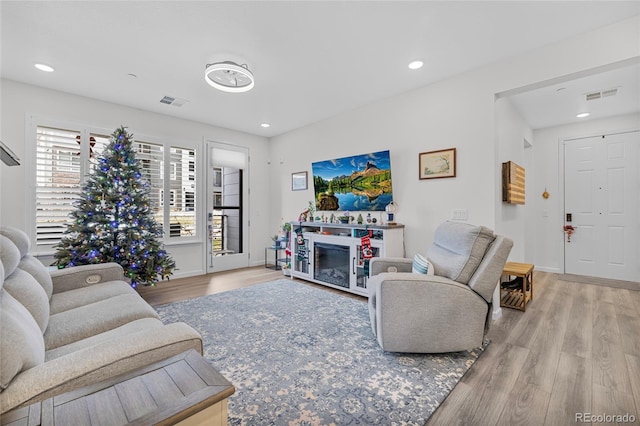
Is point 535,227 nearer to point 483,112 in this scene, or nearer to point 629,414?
point 483,112

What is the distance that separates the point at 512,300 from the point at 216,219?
4.73 m

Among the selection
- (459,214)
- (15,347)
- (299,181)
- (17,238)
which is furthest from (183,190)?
(459,214)

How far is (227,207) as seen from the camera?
5.43m

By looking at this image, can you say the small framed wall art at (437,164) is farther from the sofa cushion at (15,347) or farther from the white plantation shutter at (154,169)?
the white plantation shutter at (154,169)

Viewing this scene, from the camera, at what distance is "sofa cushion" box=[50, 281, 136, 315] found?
2.03m

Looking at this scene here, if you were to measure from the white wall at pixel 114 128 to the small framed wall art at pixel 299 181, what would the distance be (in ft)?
2.78

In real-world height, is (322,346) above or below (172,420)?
below

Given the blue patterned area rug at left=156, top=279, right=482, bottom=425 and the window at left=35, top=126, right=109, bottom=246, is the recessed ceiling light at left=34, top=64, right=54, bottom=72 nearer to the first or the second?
the window at left=35, top=126, right=109, bottom=246

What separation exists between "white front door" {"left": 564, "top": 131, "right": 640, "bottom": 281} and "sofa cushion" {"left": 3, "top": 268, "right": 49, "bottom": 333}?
21.7ft

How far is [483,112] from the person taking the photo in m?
2.98

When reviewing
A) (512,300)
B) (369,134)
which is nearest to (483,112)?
(369,134)

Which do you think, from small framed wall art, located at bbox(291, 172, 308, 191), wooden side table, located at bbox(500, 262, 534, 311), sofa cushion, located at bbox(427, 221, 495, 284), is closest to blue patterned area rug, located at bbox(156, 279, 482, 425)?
sofa cushion, located at bbox(427, 221, 495, 284)

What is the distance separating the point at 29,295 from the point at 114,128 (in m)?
3.32

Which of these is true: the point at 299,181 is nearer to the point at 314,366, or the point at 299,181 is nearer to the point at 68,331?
the point at 314,366
